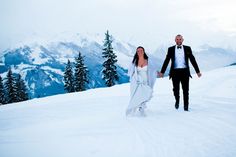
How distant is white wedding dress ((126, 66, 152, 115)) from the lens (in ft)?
33.9

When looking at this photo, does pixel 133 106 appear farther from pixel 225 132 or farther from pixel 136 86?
pixel 225 132

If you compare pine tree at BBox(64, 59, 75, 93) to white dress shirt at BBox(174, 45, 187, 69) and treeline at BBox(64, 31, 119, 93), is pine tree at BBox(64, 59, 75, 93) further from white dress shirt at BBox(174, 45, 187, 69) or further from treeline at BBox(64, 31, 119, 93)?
white dress shirt at BBox(174, 45, 187, 69)

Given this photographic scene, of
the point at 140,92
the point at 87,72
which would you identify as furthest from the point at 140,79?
the point at 87,72

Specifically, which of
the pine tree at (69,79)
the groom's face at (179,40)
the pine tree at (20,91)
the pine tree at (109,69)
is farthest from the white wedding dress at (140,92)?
the pine tree at (20,91)

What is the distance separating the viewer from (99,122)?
9484 mm

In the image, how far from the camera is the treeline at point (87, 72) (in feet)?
160

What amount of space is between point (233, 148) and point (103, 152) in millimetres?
2374

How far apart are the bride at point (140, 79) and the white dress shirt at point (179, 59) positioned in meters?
0.77

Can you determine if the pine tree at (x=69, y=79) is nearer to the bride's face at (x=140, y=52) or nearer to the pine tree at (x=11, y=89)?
the pine tree at (x=11, y=89)

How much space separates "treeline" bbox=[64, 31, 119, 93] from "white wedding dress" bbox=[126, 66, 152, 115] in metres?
37.7

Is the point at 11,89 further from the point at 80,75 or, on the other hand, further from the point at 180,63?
the point at 180,63

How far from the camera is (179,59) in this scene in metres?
10.6

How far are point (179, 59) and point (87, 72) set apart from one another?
4268 centimetres

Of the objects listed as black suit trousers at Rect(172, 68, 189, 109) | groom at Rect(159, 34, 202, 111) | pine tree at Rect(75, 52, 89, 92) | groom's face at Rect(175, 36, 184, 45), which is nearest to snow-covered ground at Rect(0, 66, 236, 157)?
black suit trousers at Rect(172, 68, 189, 109)
